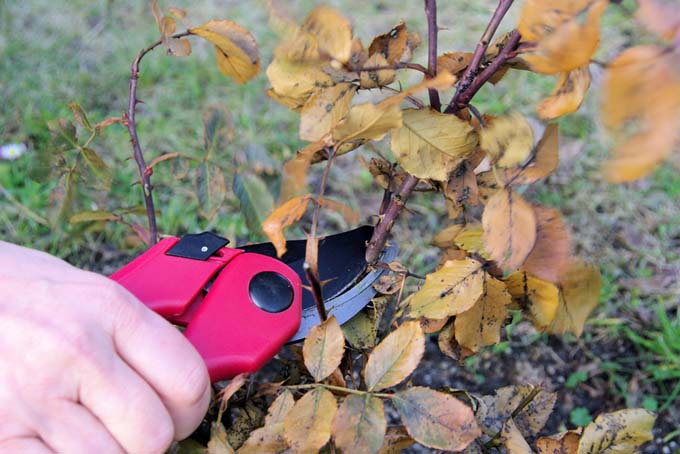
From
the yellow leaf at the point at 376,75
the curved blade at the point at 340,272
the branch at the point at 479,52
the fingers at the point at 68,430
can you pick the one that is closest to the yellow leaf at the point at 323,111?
the yellow leaf at the point at 376,75

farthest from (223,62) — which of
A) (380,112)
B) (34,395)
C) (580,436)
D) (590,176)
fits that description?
(590,176)

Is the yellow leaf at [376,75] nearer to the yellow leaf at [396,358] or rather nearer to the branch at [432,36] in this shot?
the branch at [432,36]

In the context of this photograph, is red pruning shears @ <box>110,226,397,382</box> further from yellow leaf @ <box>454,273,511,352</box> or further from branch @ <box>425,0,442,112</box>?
branch @ <box>425,0,442,112</box>

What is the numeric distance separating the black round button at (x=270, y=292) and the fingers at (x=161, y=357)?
0.15 meters

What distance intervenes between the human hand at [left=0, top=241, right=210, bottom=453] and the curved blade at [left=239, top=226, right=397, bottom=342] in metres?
0.22

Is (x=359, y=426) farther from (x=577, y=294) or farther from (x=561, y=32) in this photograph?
(x=561, y=32)

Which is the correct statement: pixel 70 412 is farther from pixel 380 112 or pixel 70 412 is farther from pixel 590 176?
pixel 590 176

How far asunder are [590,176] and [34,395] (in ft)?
5.56

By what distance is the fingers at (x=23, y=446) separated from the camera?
25.7 inches

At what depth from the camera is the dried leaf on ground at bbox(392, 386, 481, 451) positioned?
678 mm

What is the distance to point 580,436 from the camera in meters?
0.81

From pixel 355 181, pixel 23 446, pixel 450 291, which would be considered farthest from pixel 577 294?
pixel 355 181

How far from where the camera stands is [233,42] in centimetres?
82

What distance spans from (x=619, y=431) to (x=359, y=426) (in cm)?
35
